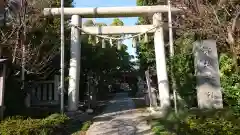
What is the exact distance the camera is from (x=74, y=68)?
15.5m

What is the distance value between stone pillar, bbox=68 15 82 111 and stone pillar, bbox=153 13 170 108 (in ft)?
12.9

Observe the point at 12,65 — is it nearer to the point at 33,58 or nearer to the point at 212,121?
the point at 33,58

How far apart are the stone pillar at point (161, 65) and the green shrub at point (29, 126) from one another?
625 cm

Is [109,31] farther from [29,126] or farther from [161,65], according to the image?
[29,126]

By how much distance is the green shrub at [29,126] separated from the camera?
908 centimetres

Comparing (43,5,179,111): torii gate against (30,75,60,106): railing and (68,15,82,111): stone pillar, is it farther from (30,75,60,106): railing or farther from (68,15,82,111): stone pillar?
(30,75,60,106): railing

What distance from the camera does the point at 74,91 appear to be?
1540cm

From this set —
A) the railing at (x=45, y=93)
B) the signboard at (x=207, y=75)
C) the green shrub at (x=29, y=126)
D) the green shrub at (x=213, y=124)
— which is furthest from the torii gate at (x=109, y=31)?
the green shrub at (x=213, y=124)

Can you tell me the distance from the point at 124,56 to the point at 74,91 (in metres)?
26.2

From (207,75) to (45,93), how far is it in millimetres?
8432

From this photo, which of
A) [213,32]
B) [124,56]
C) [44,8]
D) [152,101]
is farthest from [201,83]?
[124,56]

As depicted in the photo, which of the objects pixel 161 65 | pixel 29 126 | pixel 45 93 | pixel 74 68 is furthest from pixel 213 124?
pixel 45 93

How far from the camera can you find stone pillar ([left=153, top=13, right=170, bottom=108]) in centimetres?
1538

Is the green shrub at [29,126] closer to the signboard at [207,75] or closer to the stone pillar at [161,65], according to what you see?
the signboard at [207,75]
